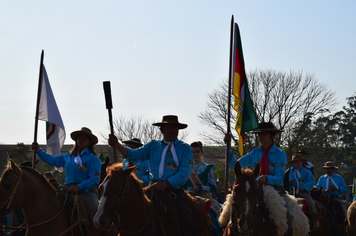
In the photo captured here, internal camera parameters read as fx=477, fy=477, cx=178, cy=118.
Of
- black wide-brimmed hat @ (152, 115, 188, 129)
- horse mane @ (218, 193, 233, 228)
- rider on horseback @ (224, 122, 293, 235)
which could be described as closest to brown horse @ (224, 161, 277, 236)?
horse mane @ (218, 193, 233, 228)

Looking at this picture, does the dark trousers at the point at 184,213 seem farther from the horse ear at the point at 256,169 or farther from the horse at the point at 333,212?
the horse at the point at 333,212

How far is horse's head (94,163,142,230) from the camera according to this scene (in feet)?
19.0

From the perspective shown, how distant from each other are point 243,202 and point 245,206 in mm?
65

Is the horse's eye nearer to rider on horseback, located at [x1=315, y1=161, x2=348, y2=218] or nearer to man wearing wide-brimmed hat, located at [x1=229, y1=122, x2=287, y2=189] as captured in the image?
man wearing wide-brimmed hat, located at [x1=229, y1=122, x2=287, y2=189]

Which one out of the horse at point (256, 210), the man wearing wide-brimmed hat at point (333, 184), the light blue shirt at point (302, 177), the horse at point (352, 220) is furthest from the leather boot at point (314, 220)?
the man wearing wide-brimmed hat at point (333, 184)

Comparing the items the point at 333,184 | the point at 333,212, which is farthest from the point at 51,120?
the point at 333,184

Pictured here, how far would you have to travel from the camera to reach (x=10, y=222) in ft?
45.4

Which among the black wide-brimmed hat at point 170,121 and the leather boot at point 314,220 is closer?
the black wide-brimmed hat at point 170,121

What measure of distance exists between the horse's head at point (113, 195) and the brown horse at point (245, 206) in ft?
5.56

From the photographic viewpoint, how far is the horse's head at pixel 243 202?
6.83 metres

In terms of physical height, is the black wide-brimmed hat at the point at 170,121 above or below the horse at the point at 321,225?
above

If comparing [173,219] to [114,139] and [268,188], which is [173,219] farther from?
[268,188]

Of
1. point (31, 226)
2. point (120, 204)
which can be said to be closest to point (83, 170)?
point (31, 226)

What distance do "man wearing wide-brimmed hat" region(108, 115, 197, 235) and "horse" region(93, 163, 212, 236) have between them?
8.5 inches
